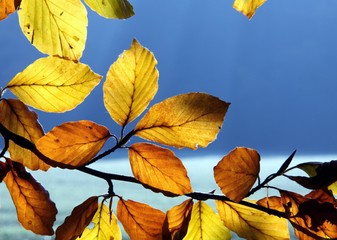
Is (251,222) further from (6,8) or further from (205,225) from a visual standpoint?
(6,8)

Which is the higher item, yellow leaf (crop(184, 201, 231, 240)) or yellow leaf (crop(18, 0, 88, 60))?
yellow leaf (crop(18, 0, 88, 60))

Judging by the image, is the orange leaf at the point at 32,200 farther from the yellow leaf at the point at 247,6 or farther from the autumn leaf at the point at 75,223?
the yellow leaf at the point at 247,6

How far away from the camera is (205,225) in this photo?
177mm

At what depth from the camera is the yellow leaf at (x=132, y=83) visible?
0.46 ft

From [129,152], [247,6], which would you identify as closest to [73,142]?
[129,152]

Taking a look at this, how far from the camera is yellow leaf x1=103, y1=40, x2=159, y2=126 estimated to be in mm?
140

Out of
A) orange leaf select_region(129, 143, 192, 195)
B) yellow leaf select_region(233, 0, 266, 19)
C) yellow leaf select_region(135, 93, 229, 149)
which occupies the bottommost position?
orange leaf select_region(129, 143, 192, 195)

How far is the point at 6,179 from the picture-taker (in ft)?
0.54

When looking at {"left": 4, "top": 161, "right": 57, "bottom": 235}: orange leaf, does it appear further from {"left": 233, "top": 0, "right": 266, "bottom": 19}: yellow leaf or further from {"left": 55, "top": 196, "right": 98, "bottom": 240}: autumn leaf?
{"left": 233, "top": 0, "right": 266, "bottom": 19}: yellow leaf

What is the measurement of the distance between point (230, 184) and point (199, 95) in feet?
0.11

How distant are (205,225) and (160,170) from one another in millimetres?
46

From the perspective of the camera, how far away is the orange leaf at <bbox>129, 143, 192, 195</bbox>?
0.14m

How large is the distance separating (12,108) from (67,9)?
0.14 ft

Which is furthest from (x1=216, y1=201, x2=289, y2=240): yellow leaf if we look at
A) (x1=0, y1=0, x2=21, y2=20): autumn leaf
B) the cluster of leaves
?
(x1=0, y1=0, x2=21, y2=20): autumn leaf
